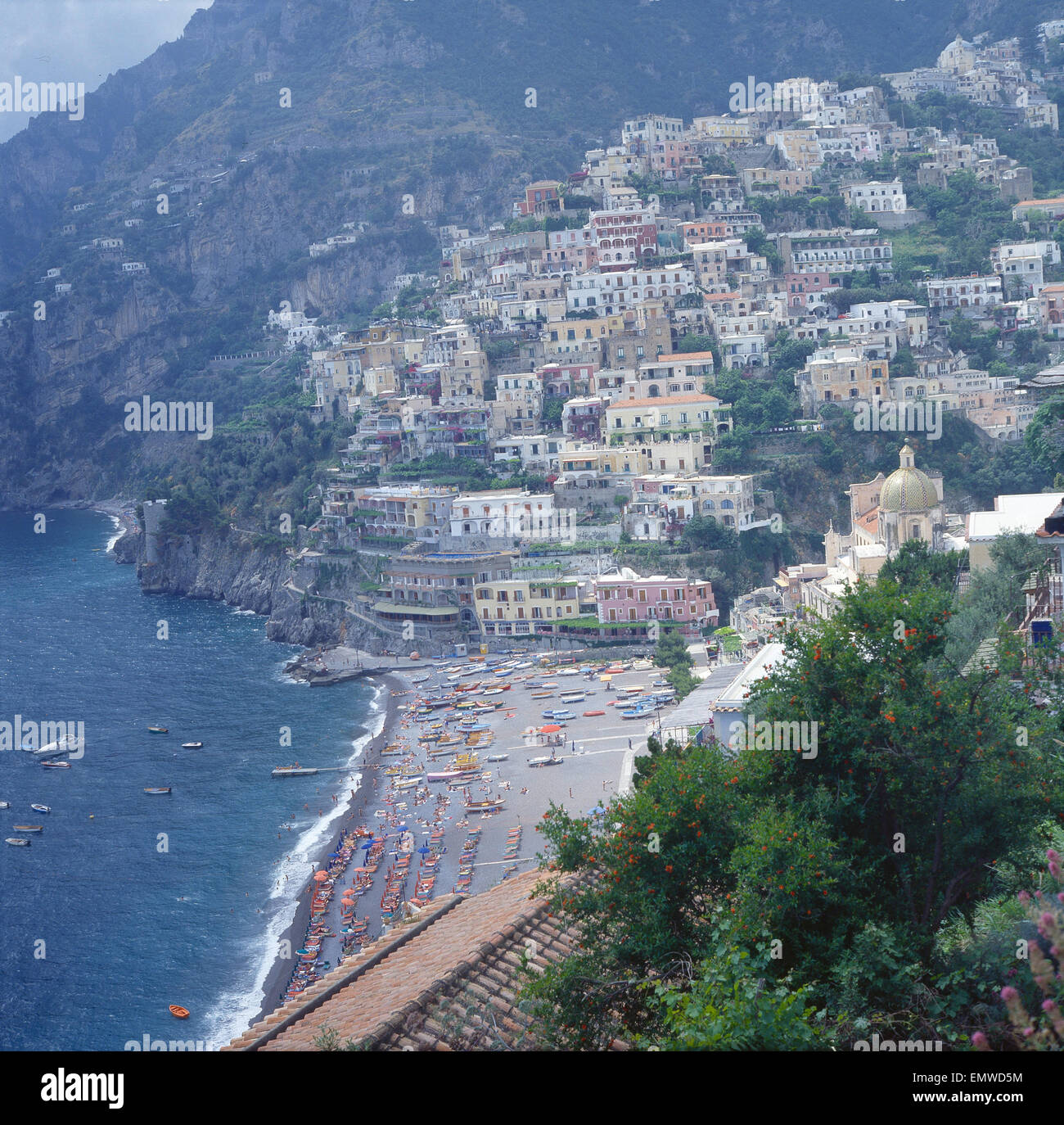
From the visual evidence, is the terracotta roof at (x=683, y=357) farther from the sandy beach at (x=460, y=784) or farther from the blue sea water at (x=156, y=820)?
the blue sea water at (x=156, y=820)

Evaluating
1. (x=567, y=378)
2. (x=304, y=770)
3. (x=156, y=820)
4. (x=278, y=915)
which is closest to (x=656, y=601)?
(x=304, y=770)

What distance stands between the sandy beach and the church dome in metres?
9.77

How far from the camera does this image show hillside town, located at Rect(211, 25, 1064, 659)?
5569 cm

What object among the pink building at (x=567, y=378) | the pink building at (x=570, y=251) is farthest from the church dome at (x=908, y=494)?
the pink building at (x=570, y=251)

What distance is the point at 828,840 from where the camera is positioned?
32.5 ft

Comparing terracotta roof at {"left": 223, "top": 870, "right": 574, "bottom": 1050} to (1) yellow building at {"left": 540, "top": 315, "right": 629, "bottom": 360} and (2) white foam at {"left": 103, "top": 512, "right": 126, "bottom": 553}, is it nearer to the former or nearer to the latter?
(1) yellow building at {"left": 540, "top": 315, "right": 629, "bottom": 360}

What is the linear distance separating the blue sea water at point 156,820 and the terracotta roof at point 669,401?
60.5 feet

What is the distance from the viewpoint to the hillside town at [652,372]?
55.7 meters

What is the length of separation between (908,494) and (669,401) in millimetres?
23298

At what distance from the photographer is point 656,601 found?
2077 inches

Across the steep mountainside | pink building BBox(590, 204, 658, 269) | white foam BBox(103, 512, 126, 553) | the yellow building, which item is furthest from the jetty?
the steep mountainside

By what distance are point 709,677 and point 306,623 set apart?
3066cm

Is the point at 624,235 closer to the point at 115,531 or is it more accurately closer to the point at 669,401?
the point at 669,401
